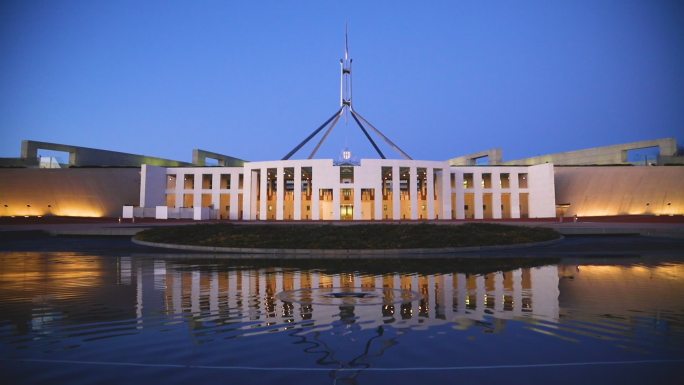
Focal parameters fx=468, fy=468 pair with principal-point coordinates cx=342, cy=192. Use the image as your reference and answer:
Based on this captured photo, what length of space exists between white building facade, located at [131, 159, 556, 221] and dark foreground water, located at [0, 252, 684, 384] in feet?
106

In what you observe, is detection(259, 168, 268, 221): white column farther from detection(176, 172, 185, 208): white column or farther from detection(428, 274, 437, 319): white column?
detection(428, 274, 437, 319): white column

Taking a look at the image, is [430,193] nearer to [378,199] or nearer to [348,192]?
[378,199]

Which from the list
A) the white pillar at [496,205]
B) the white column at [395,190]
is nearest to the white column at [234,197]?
the white column at [395,190]

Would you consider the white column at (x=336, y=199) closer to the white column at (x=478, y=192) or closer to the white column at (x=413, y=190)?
the white column at (x=413, y=190)

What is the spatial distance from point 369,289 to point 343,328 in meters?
3.66

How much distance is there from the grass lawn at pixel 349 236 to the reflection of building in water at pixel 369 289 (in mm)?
7389

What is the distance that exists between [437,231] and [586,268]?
1024 centimetres

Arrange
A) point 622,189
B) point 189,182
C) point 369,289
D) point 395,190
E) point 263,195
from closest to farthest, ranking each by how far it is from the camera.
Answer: point 369,289, point 395,190, point 263,195, point 622,189, point 189,182

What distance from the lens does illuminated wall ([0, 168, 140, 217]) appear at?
5072 cm

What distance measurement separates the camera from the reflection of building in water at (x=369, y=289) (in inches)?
302

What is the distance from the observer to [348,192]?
169 ft

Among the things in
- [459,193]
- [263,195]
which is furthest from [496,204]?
[263,195]

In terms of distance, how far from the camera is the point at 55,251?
21.3m

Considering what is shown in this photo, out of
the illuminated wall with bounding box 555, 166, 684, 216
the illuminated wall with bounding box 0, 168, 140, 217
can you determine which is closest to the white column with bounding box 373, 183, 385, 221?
the illuminated wall with bounding box 555, 166, 684, 216
